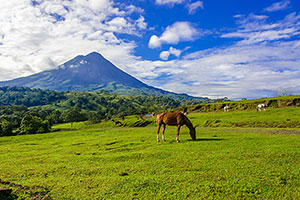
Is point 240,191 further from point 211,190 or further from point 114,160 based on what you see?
point 114,160

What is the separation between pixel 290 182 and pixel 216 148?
19.9 feet

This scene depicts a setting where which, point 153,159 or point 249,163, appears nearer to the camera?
point 249,163

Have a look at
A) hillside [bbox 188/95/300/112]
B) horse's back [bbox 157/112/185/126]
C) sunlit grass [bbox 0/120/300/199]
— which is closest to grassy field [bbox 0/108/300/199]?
sunlit grass [bbox 0/120/300/199]

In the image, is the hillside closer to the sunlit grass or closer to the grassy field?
the grassy field

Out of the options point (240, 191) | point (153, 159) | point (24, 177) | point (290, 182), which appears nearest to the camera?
point (240, 191)

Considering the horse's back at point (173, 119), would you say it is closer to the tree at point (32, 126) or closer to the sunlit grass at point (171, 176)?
the sunlit grass at point (171, 176)

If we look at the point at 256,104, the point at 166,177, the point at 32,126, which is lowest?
the point at 32,126

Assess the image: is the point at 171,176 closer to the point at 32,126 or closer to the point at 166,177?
the point at 166,177

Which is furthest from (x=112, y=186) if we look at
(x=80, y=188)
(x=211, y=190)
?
(x=211, y=190)

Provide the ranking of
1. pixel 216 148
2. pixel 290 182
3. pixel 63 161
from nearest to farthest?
1. pixel 290 182
2. pixel 63 161
3. pixel 216 148

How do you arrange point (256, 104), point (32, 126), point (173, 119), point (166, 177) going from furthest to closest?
→ point (32, 126) < point (256, 104) < point (173, 119) < point (166, 177)

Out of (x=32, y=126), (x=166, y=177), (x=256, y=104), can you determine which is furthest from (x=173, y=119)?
(x=32, y=126)

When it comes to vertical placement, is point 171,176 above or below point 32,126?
above

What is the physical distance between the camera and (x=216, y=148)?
13.1 meters
